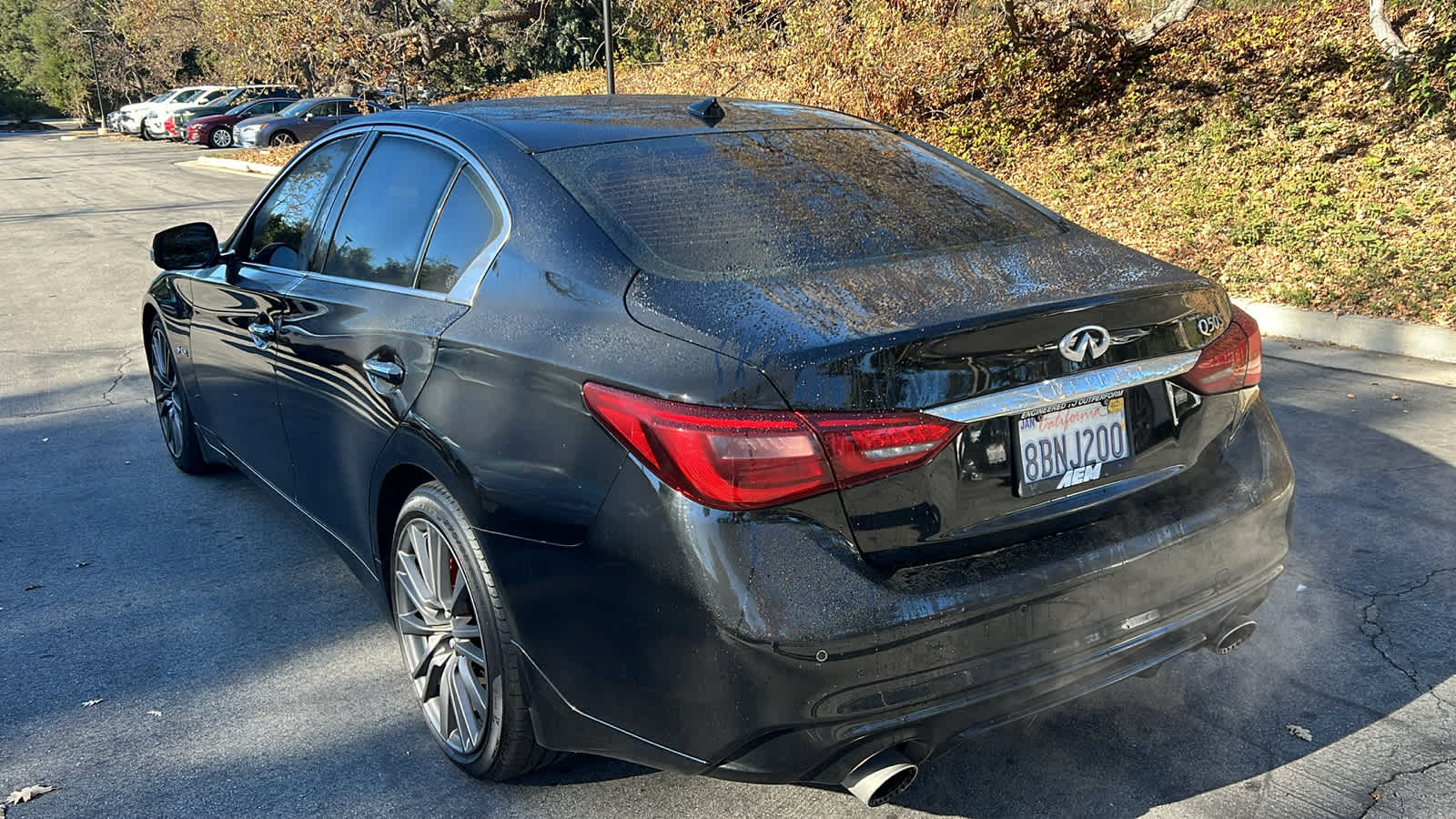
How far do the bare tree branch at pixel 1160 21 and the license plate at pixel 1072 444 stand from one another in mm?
10432

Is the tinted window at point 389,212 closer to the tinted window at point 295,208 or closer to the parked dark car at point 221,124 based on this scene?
the tinted window at point 295,208

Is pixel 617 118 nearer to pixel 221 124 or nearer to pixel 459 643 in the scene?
pixel 459 643

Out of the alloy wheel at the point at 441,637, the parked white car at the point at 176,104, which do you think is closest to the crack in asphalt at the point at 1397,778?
the alloy wheel at the point at 441,637

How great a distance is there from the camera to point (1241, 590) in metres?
2.67

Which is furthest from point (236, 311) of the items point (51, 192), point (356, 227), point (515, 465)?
point (51, 192)

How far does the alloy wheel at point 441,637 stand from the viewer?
9.46ft

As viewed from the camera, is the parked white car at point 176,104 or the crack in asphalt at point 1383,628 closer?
the crack in asphalt at point 1383,628

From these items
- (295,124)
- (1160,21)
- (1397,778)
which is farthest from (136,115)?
(1397,778)

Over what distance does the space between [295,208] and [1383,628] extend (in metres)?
3.90

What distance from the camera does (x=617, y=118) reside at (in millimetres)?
3410

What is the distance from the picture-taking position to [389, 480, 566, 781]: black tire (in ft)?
8.79

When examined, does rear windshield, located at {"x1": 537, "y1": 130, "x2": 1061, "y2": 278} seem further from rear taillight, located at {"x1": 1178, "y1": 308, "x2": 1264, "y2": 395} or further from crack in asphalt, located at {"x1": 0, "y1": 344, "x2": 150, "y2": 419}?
crack in asphalt, located at {"x1": 0, "y1": 344, "x2": 150, "y2": 419}

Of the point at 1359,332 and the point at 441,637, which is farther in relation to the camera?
the point at 1359,332

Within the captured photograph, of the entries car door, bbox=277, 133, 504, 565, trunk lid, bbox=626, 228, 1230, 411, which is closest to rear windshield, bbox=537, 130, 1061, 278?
trunk lid, bbox=626, 228, 1230, 411
